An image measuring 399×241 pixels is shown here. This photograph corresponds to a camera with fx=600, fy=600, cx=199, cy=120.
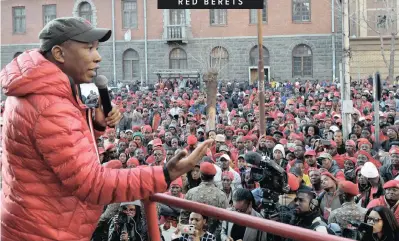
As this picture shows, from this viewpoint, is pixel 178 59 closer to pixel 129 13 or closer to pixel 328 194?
pixel 129 13

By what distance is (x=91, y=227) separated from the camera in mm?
2492

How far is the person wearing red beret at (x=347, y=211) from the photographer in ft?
20.2

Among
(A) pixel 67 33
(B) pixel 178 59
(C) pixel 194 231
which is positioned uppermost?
(B) pixel 178 59

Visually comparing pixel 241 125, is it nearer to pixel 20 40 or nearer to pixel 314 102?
pixel 314 102

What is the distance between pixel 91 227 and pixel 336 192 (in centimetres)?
542

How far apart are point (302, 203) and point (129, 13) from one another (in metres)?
36.2

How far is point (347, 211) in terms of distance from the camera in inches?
248

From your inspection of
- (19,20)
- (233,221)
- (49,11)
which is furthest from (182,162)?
(19,20)

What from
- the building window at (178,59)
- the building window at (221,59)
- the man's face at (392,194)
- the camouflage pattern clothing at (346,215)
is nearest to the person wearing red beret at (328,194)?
the man's face at (392,194)

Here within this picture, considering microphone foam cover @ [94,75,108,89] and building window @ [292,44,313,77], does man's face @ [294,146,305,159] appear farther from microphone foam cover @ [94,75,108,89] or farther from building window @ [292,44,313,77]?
building window @ [292,44,313,77]

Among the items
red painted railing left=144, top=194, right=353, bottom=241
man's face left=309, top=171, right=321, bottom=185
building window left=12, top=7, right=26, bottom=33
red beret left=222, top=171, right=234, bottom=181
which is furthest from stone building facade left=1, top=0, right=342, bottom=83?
red painted railing left=144, top=194, right=353, bottom=241

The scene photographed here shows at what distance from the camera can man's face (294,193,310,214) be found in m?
5.89

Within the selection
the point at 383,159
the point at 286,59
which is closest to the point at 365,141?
the point at 383,159

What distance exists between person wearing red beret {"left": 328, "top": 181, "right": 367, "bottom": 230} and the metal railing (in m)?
33.2
